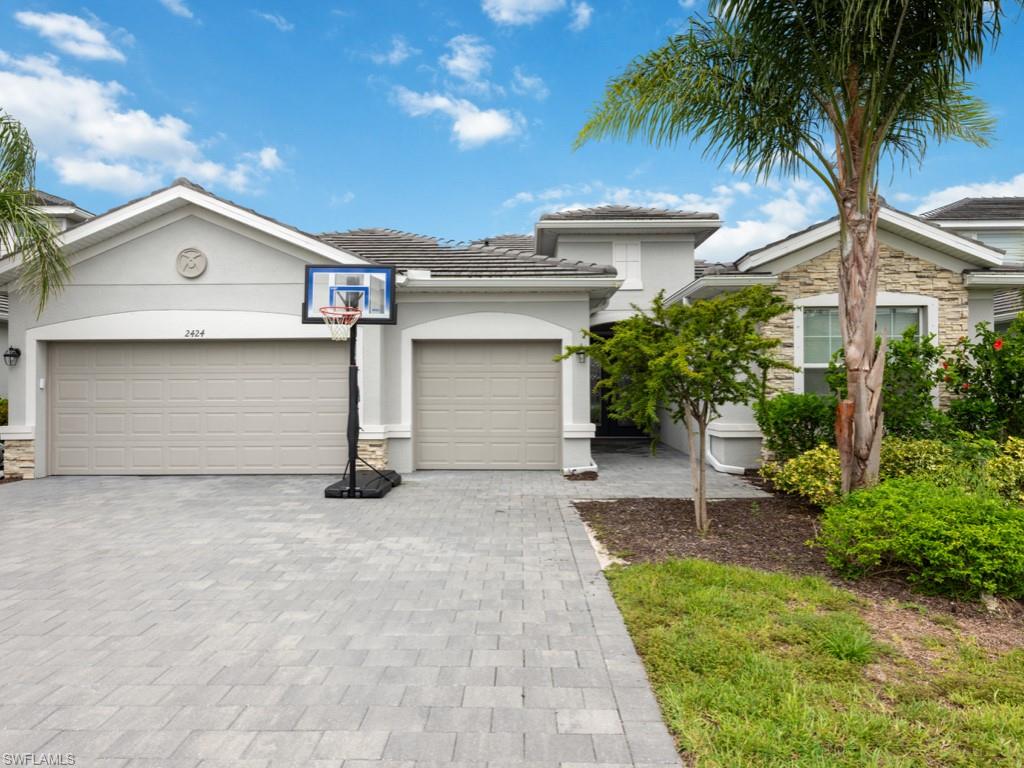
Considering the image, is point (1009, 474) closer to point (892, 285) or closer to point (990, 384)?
point (990, 384)

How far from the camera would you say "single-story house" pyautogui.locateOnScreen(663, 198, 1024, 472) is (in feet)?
31.9

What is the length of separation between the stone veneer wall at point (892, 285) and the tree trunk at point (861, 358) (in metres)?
3.70

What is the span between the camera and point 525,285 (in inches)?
393

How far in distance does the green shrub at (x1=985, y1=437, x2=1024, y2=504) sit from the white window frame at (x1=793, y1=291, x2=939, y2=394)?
3.15 meters

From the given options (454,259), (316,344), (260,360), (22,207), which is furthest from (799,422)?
(22,207)

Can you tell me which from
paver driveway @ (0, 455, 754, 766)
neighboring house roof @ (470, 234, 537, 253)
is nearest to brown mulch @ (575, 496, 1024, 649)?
paver driveway @ (0, 455, 754, 766)

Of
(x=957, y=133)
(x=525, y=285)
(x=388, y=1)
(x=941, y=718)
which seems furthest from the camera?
(x=388, y=1)

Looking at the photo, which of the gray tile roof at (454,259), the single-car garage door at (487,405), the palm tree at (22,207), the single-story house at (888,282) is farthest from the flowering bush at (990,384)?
the palm tree at (22,207)

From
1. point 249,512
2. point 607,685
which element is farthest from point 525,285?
point 607,685

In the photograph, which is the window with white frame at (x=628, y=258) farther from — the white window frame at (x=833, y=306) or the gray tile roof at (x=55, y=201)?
the gray tile roof at (x=55, y=201)

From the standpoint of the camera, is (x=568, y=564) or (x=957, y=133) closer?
(x=568, y=564)

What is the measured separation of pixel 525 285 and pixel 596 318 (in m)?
5.02

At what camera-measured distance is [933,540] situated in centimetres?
441

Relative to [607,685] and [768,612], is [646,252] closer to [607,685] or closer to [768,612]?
[768,612]
